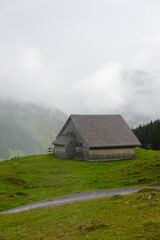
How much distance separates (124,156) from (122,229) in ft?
173

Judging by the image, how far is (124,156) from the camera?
63500 millimetres

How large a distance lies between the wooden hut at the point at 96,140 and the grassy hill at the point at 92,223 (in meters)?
40.1

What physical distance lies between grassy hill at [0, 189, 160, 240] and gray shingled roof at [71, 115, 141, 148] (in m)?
40.5

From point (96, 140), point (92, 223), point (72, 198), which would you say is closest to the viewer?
point (92, 223)

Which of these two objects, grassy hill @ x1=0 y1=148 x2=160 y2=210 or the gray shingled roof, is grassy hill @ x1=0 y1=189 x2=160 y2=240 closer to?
grassy hill @ x1=0 y1=148 x2=160 y2=210

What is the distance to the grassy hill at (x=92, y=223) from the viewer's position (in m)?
11.4

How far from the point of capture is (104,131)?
6650cm

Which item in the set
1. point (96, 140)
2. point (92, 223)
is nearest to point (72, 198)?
point (92, 223)

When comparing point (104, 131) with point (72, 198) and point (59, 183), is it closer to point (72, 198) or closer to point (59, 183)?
point (59, 183)

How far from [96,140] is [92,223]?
48.3 meters

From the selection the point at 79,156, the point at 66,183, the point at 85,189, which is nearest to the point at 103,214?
the point at 85,189

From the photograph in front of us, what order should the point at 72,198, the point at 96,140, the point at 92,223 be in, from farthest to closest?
the point at 96,140, the point at 72,198, the point at 92,223

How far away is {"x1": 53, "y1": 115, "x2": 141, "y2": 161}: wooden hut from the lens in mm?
60938

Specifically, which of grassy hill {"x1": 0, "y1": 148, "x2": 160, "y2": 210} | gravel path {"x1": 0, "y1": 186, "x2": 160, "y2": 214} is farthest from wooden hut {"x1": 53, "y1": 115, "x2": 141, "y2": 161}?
gravel path {"x1": 0, "y1": 186, "x2": 160, "y2": 214}
